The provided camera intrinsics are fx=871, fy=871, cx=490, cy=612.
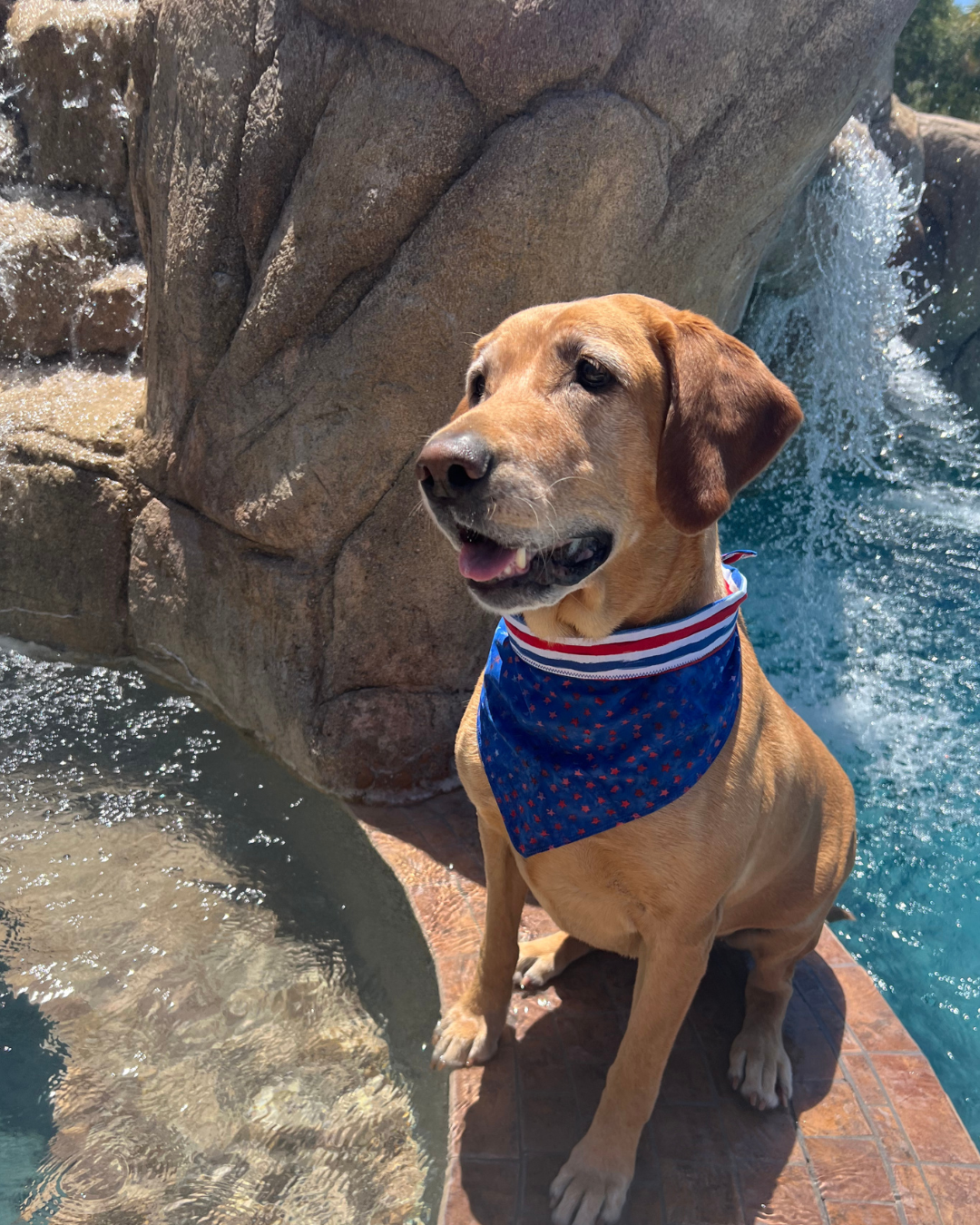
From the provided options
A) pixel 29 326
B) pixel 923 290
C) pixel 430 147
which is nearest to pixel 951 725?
pixel 430 147

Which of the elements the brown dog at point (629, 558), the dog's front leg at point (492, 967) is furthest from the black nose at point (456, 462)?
the dog's front leg at point (492, 967)

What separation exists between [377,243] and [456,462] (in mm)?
2019

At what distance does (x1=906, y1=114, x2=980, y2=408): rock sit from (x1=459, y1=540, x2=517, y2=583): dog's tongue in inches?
448

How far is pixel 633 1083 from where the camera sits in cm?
225

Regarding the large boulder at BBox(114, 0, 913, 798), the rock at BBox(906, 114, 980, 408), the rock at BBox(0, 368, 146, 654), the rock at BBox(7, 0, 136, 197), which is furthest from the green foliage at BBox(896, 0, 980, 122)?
the rock at BBox(0, 368, 146, 654)

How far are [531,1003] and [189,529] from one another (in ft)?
8.67

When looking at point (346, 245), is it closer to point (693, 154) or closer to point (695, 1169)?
point (693, 154)

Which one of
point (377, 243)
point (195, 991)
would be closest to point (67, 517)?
point (377, 243)

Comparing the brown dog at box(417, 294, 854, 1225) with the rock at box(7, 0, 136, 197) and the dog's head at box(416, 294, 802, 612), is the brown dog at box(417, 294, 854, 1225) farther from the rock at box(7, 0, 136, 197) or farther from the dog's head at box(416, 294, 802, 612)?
the rock at box(7, 0, 136, 197)

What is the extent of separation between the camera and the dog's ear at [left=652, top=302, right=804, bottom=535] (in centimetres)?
201

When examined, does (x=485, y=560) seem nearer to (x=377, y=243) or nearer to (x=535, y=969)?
(x=535, y=969)

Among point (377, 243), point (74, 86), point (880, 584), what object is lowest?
point (880, 584)

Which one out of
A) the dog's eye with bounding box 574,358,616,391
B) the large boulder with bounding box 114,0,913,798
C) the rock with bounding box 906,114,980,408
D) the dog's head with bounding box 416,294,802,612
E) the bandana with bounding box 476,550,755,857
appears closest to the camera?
the dog's head with bounding box 416,294,802,612

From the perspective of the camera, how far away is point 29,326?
5426mm
